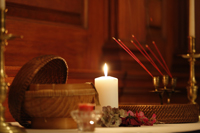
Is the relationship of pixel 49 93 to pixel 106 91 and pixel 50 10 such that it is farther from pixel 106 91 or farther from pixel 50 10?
pixel 50 10

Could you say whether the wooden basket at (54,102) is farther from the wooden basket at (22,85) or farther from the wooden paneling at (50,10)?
the wooden paneling at (50,10)

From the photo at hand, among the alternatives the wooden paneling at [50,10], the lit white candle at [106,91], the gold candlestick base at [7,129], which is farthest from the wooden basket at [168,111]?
the wooden paneling at [50,10]

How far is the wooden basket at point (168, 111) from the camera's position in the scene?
825mm

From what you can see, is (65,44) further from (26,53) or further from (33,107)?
(33,107)

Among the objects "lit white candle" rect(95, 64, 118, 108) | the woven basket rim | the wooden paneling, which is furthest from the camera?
the wooden paneling

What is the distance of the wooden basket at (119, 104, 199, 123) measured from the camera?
2.71ft

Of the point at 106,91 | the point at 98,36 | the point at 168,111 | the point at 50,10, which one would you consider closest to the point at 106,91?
the point at 106,91

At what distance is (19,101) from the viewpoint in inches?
25.2

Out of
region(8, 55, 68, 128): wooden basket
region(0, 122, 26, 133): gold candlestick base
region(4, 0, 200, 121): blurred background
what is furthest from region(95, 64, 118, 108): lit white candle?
region(4, 0, 200, 121): blurred background

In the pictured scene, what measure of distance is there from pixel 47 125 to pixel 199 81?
1.34 metres

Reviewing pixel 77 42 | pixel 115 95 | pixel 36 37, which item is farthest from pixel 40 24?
pixel 115 95

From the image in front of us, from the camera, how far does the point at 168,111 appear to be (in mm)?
833

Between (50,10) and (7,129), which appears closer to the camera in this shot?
(7,129)

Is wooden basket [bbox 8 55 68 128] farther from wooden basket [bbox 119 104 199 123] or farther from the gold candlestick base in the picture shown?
wooden basket [bbox 119 104 199 123]
